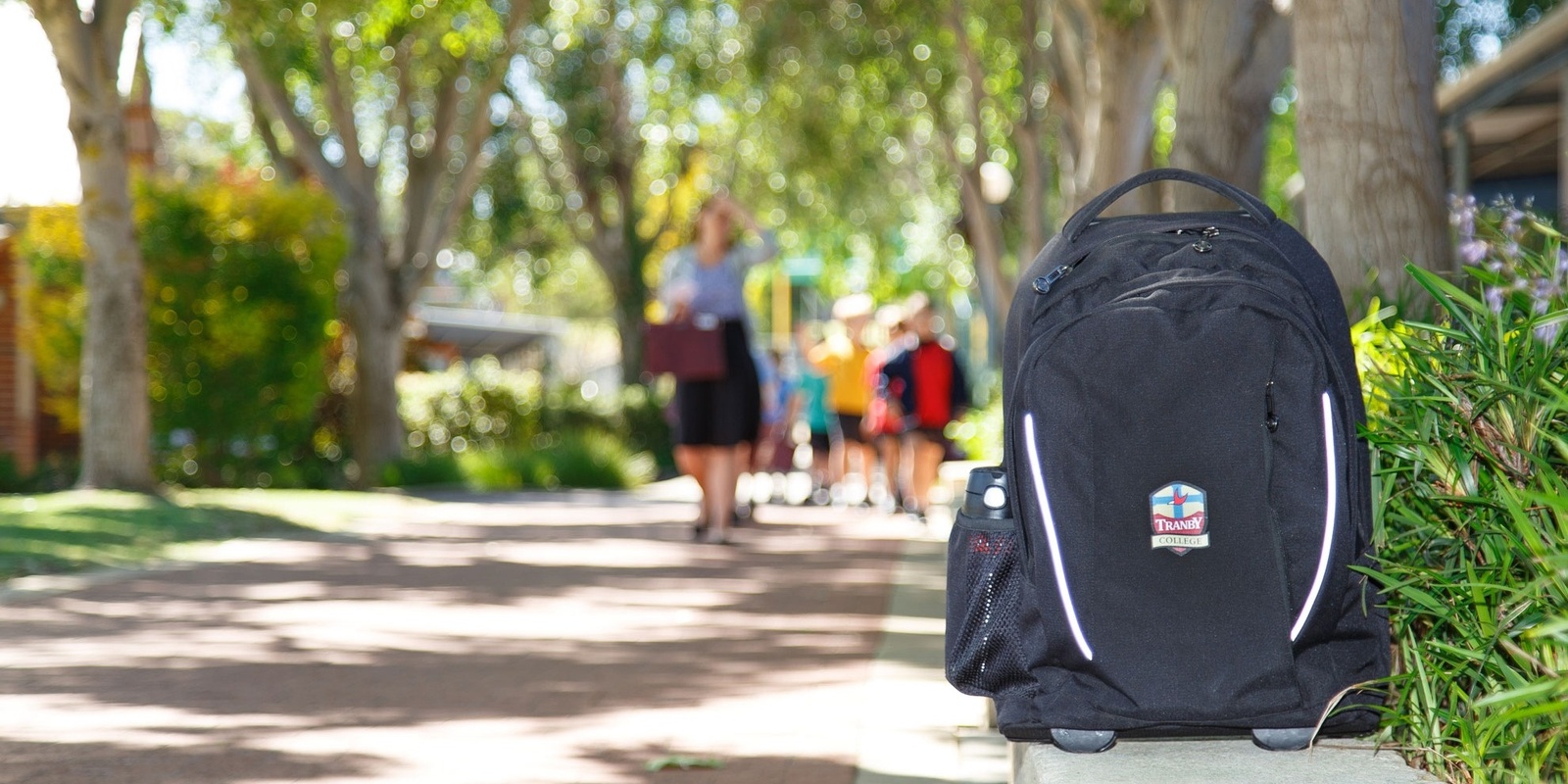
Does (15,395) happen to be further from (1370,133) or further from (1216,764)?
(1216,764)

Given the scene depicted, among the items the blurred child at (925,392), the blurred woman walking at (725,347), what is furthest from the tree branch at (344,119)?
the blurred woman walking at (725,347)

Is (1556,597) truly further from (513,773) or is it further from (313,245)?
(313,245)

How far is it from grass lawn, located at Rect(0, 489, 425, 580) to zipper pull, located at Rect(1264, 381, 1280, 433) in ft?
23.4

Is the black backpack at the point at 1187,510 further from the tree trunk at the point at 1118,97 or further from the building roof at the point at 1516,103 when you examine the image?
the tree trunk at the point at 1118,97

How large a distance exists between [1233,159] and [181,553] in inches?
252

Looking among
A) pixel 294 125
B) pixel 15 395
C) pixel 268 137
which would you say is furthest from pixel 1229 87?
pixel 15 395

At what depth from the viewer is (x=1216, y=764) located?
3.03 m

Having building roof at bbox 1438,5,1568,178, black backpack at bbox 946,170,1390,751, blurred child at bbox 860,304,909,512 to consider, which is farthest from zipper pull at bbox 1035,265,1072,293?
blurred child at bbox 860,304,909,512

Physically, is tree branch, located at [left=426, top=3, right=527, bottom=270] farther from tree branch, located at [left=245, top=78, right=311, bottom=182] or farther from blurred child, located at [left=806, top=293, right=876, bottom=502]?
blurred child, located at [left=806, top=293, right=876, bottom=502]

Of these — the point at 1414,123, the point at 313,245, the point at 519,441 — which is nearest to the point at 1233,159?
the point at 1414,123

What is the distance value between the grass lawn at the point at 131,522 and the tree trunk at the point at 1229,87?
605 centimetres

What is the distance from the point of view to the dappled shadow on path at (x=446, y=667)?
183 inches

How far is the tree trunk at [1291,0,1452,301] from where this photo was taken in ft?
16.8

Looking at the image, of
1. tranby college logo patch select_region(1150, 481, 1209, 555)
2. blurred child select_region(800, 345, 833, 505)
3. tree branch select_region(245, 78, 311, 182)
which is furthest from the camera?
tree branch select_region(245, 78, 311, 182)
